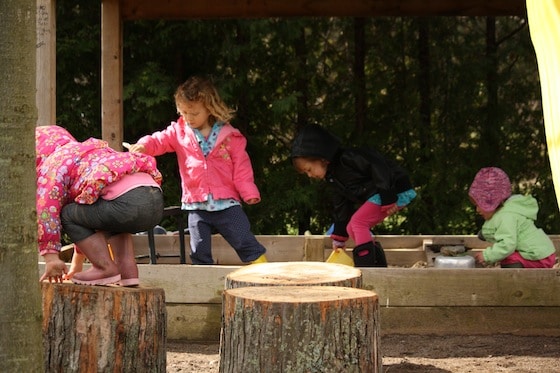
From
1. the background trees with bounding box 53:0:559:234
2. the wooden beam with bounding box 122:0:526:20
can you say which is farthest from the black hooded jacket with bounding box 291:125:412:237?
the background trees with bounding box 53:0:559:234

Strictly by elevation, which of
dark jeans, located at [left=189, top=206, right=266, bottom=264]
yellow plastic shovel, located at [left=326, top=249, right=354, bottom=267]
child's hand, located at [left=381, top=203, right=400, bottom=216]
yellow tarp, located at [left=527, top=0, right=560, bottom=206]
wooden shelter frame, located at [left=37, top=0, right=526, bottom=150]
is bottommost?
yellow plastic shovel, located at [left=326, top=249, right=354, bottom=267]

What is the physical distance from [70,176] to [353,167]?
271 centimetres

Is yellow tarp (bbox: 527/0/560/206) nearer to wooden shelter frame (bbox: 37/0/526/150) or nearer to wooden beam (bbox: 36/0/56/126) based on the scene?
wooden beam (bbox: 36/0/56/126)

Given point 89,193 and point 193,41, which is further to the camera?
point 193,41

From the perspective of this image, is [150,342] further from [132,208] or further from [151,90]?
[151,90]

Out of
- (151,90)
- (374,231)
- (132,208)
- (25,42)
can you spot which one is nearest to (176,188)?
(151,90)

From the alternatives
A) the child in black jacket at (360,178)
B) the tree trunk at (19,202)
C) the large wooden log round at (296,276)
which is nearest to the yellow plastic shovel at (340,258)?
the child in black jacket at (360,178)

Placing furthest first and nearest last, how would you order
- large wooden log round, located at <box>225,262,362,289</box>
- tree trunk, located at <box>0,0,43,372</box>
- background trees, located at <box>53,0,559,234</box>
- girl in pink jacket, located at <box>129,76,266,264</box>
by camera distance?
background trees, located at <box>53,0,559,234</box>, girl in pink jacket, located at <box>129,76,266,264</box>, large wooden log round, located at <box>225,262,362,289</box>, tree trunk, located at <box>0,0,43,372</box>

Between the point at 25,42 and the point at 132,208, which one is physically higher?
the point at 25,42

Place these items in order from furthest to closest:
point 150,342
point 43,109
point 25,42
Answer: point 43,109
point 150,342
point 25,42

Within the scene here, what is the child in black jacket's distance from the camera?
19.9 feet

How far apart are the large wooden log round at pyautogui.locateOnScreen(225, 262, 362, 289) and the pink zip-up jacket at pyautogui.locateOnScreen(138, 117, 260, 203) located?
167cm

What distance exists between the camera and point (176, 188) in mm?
8805

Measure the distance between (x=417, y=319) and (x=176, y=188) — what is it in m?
4.21
